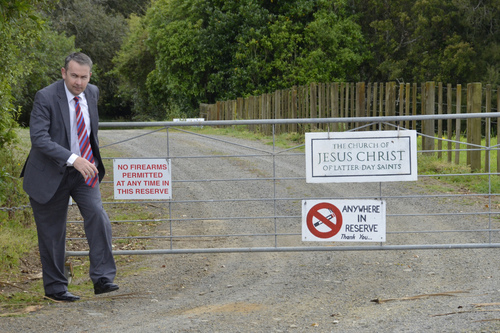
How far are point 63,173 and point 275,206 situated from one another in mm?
2084

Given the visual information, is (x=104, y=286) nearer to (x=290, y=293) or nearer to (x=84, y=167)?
(x=84, y=167)

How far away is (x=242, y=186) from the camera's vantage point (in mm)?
13586

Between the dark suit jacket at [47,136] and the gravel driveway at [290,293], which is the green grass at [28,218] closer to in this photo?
the gravel driveway at [290,293]

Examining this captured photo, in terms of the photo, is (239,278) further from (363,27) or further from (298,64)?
(363,27)

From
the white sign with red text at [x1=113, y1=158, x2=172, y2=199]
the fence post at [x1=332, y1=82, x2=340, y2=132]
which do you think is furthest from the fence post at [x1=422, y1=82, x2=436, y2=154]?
the white sign with red text at [x1=113, y1=158, x2=172, y2=199]

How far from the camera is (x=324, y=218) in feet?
23.0

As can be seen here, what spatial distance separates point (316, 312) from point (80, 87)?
110 inches

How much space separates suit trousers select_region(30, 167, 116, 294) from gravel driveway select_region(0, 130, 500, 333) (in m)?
0.28

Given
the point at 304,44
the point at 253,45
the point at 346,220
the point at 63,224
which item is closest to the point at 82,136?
the point at 63,224

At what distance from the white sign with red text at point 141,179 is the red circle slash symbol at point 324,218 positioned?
4.80 ft

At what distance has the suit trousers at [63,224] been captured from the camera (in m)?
6.22

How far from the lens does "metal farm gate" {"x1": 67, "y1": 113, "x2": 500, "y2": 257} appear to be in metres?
6.99

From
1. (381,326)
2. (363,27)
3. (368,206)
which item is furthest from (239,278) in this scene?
(363,27)

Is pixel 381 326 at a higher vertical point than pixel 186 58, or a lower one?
lower
